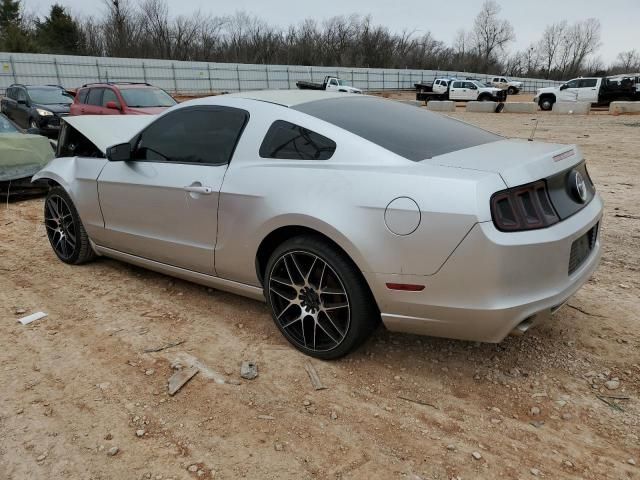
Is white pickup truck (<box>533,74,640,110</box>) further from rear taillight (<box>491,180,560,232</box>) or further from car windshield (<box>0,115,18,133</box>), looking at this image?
rear taillight (<box>491,180,560,232</box>)

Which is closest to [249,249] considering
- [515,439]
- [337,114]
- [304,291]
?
[304,291]

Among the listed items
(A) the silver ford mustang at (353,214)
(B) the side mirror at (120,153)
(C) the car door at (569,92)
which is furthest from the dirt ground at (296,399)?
(C) the car door at (569,92)

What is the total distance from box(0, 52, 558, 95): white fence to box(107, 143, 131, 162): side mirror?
106ft

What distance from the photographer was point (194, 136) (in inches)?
138

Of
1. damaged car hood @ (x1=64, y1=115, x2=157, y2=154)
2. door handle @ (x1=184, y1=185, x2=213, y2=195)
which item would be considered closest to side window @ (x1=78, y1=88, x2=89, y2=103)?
damaged car hood @ (x1=64, y1=115, x2=157, y2=154)

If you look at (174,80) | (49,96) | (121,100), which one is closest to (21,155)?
(121,100)

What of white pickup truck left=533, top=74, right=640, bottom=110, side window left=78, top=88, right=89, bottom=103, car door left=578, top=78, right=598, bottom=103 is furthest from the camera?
car door left=578, top=78, right=598, bottom=103

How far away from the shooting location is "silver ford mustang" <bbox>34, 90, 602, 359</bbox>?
2.35 meters

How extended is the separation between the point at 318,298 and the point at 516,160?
1.31 m

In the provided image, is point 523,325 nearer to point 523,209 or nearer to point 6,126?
point 523,209

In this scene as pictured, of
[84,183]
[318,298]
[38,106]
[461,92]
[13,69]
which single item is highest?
[13,69]

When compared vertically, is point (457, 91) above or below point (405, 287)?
below

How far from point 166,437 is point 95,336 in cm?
128

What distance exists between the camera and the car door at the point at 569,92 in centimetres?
2544
